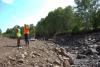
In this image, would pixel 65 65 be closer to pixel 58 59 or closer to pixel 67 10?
pixel 58 59

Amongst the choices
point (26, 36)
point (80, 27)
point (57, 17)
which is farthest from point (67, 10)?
point (26, 36)

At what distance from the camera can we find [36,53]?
23.5 metres

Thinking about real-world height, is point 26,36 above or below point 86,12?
below

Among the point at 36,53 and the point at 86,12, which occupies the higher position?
the point at 86,12

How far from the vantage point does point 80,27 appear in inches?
4065

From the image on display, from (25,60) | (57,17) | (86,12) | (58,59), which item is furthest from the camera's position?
(57,17)

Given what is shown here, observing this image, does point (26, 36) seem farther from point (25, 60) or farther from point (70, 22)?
point (70, 22)

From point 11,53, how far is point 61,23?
9534 cm

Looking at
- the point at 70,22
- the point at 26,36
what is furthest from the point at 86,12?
the point at 26,36

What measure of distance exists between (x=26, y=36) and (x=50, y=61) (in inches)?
144

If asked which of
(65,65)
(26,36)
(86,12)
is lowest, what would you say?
(65,65)

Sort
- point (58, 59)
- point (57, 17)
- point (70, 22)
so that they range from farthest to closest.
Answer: point (57, 17) < point (70, 22) < point (58, 59)

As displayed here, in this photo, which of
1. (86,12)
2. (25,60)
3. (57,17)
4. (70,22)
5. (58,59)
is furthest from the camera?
(57,17)

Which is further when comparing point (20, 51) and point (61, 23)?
point (61, 23)
